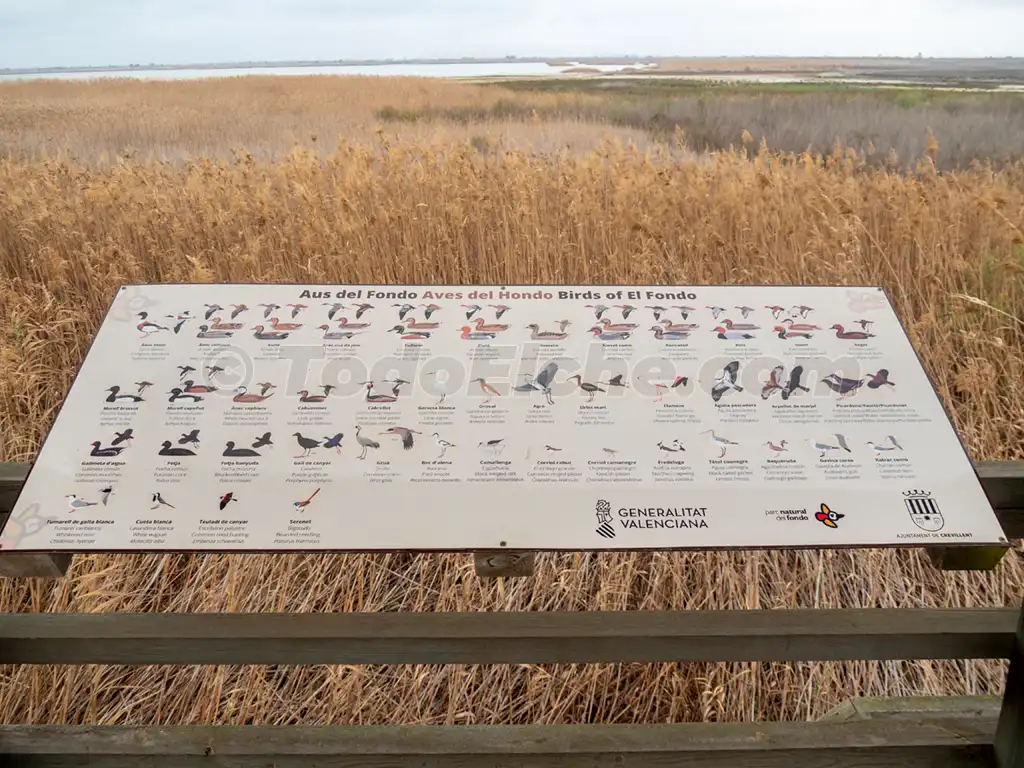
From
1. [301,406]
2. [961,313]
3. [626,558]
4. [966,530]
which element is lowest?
[626,558]

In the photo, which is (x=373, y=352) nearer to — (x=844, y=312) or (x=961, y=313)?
(x=844, y=312)

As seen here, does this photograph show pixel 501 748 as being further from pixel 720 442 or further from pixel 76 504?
pixel 76 504

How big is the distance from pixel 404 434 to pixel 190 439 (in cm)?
40

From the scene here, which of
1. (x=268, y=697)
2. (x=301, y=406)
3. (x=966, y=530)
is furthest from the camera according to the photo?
(x=268, y=697)

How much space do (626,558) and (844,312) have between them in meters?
1.07

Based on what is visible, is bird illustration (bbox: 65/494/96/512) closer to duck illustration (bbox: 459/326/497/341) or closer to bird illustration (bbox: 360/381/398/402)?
bird illustration (bbox: 360/381/398/402)

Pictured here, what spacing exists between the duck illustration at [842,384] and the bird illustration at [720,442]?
0.83 ft

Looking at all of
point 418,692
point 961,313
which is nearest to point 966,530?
point 418,692

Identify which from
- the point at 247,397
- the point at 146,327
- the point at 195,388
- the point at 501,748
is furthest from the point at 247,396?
the point at 501,748

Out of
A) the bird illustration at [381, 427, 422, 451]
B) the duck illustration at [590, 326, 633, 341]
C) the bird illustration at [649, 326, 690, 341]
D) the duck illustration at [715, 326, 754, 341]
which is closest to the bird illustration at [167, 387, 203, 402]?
the bird illustration at [381, 427, 422, 451]

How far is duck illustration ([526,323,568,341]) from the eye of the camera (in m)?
1.49

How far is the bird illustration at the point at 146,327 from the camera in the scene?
1504 millimetres

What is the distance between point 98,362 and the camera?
1.44 meters

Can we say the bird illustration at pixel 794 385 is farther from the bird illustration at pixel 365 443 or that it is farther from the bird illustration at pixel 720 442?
the bird illustration at pixel 365 443
